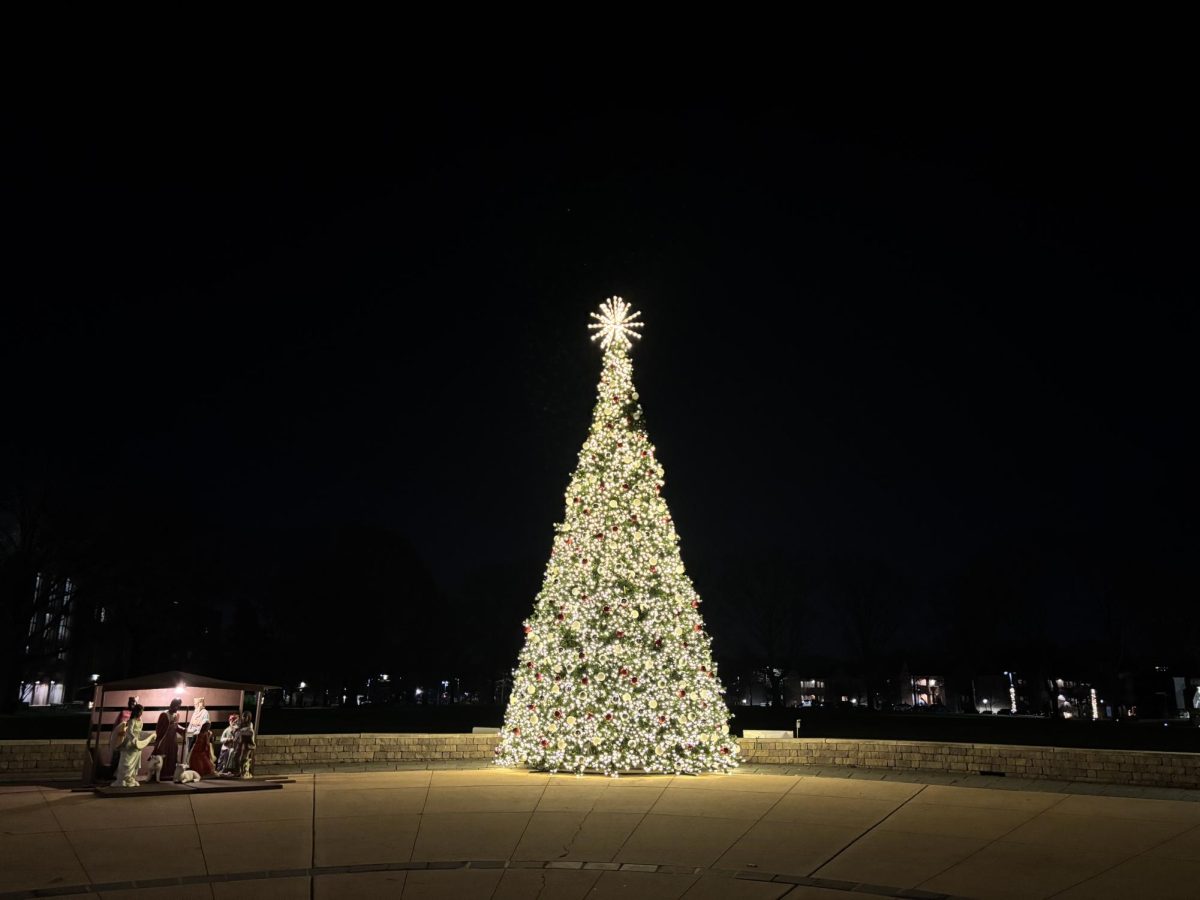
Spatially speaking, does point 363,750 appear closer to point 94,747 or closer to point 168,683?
point 168,683

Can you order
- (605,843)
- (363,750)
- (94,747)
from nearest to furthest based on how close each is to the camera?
(605,843), (94,747), (363,750)

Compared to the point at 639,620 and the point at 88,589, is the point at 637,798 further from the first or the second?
the point at 88,589

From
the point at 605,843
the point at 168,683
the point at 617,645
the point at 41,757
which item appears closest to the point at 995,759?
the point at 617,645

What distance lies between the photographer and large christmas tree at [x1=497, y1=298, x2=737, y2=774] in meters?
14.4

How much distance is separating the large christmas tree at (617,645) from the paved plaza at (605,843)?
1.47 m

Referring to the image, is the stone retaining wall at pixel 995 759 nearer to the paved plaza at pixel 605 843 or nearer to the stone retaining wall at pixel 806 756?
the stone retaining wall at pixel 806 756

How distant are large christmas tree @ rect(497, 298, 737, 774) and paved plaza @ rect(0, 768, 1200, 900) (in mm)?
1474

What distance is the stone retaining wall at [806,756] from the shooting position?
43.6 ft

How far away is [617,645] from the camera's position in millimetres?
14633

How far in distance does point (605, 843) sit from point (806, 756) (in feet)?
26.7

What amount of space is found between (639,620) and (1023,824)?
6.61 meters

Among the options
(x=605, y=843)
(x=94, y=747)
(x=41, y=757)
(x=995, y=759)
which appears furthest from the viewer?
(x=41, y=757)

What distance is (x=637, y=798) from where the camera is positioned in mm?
11789

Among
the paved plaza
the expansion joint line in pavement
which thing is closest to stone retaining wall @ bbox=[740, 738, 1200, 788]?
the paved plaza
